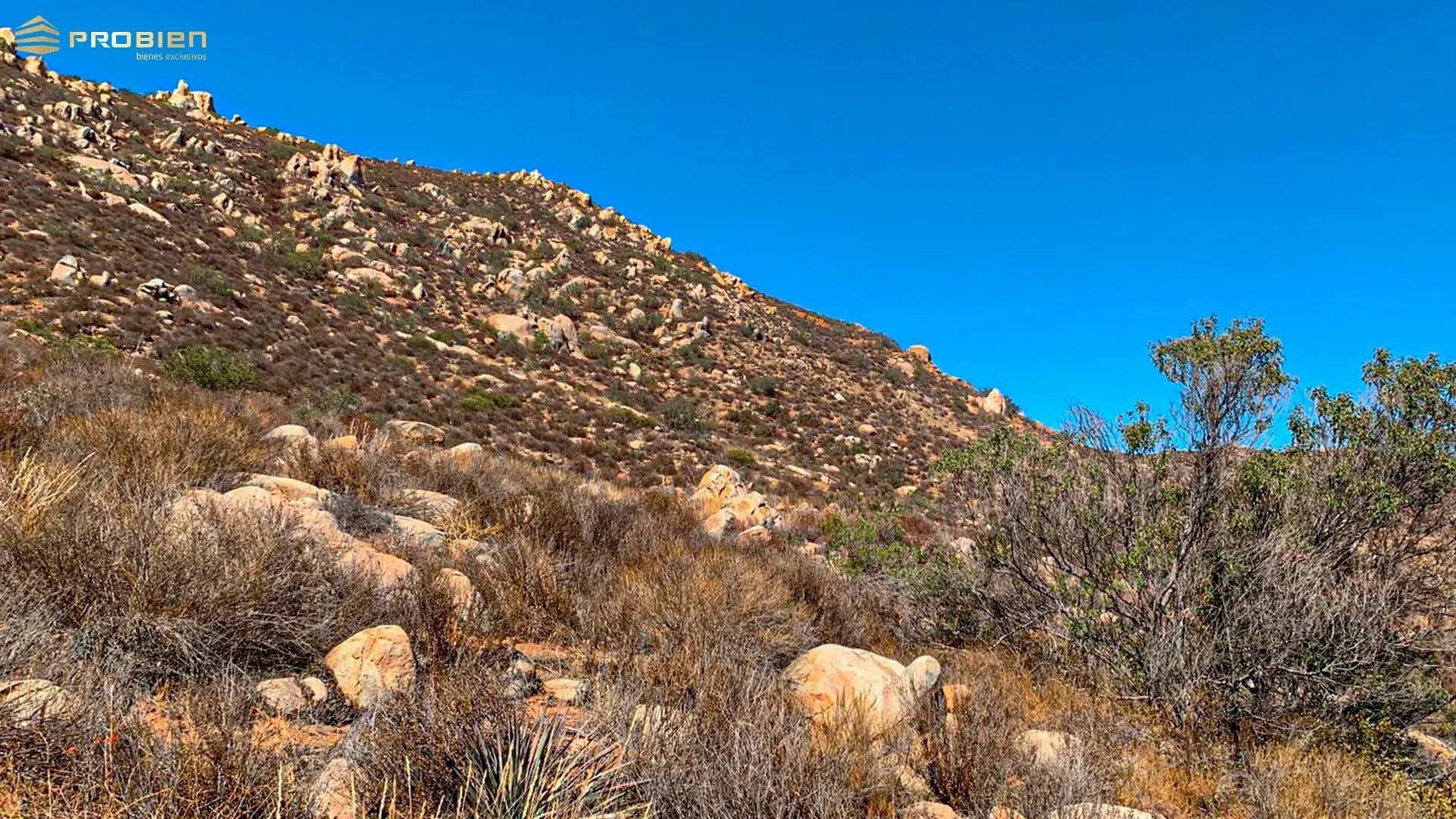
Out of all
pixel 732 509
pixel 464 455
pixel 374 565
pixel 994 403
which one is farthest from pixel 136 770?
pixel 994 403

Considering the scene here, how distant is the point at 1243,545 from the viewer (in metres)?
4.71

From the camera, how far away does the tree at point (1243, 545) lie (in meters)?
4.13

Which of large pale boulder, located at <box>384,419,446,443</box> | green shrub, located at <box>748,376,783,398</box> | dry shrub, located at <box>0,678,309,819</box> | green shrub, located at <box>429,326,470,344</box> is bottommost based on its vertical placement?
dry shrub, located at <box>0,678,309,819</box>

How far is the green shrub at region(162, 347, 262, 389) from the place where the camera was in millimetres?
11883

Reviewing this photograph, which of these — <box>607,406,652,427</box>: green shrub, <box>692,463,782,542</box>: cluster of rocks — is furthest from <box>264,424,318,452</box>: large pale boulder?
<box>607,406,652,427</box>: green shrub

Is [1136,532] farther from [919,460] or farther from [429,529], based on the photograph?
[919,460]

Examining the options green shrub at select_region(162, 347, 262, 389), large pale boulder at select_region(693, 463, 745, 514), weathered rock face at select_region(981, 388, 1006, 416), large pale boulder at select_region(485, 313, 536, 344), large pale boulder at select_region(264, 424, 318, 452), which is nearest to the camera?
large pale boulder at select_region(264, 424, 318, 452)

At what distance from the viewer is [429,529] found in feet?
16.9

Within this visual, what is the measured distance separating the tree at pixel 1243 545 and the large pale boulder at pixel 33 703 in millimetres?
5493

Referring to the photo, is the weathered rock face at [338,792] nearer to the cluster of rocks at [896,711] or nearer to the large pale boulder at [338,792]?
the large pale boulder at [338,792]

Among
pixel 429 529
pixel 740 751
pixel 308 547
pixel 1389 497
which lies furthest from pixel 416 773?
pixel 1389 497

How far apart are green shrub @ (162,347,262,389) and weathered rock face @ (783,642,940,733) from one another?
44.3 ft

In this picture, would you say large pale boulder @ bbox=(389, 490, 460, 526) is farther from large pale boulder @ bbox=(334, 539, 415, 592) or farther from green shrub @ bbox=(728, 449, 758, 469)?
green shrub @ bbox=(728, 449, 758, 469)

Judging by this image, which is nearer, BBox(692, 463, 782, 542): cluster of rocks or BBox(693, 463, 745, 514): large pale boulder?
BBox(692, 463, 782, 542): cluster of rocks
